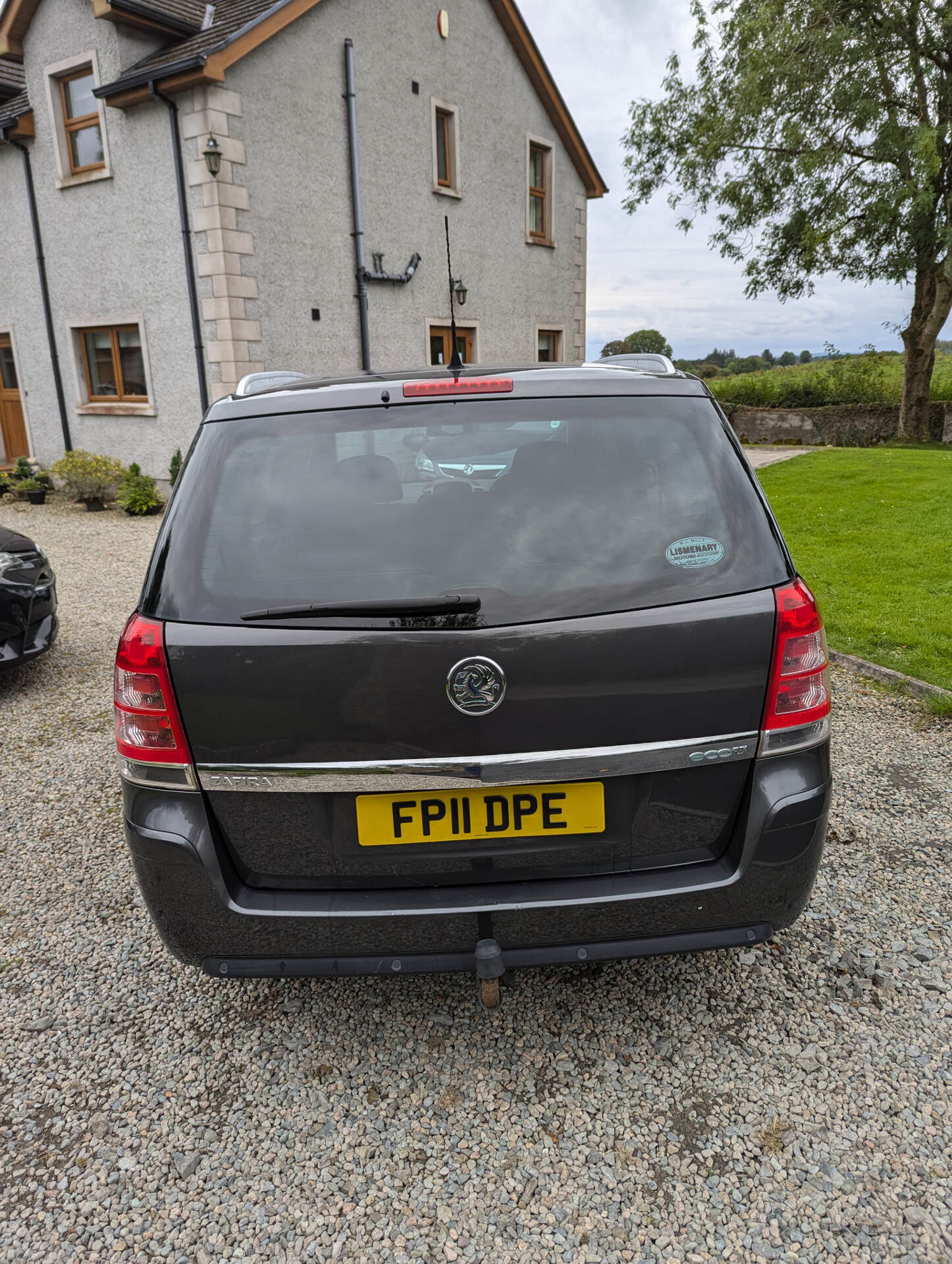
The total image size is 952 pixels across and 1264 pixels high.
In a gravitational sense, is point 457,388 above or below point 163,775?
above

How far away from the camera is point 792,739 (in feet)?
6.65

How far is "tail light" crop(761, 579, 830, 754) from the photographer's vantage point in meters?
1.98

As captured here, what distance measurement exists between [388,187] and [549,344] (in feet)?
18.6

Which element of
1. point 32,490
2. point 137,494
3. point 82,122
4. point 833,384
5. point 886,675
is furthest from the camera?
point 833,384

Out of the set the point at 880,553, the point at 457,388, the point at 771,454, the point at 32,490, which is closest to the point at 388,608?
the point at 457,388

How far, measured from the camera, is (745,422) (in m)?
24.1

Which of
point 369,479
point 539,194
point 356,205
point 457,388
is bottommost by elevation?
Result: point 369,479

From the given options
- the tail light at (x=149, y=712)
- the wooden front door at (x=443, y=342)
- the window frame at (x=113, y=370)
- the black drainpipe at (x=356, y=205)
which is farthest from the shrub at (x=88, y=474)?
the tail light at (x=149, y=712)

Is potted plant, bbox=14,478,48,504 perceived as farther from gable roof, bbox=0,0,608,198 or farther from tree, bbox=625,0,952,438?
tree, bbox=625,0,952,438

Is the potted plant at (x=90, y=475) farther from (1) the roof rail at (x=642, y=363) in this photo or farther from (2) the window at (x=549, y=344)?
(1) the roof rail at (x=642, y=363)

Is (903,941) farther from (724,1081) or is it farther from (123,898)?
(123,898)

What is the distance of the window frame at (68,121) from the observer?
12.9 meters

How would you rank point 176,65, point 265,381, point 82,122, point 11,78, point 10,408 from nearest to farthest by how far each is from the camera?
point 265,381
point 176,65
point 82,122
point 11,78
point 10,408

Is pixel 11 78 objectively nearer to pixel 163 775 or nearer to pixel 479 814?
pixel 163 775
